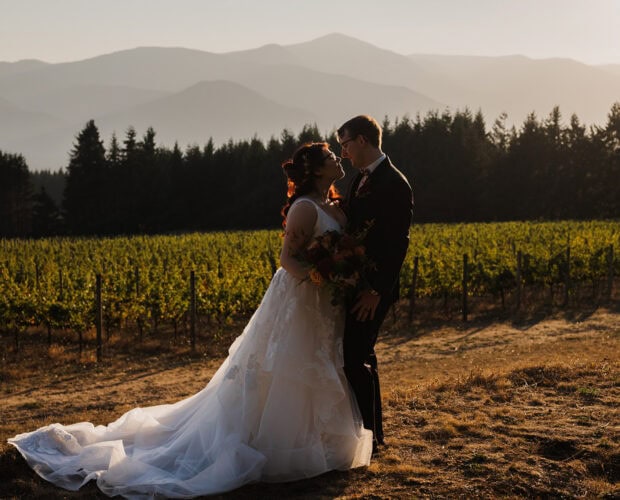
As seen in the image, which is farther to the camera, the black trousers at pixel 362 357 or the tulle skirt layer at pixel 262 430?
the black trousers at pixel 362 357

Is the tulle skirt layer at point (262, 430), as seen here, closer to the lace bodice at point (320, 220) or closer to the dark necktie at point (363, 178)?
the lace bodice at point (320, 220)

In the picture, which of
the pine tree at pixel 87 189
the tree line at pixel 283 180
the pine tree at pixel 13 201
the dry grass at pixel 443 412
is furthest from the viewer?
the pine tree at pixel 87 189

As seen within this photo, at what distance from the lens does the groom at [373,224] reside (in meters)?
4.43

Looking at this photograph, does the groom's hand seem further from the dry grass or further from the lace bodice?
the dry grass

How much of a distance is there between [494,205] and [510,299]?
37297 millimetres

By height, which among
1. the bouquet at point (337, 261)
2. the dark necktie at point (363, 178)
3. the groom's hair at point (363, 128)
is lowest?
the bouquet at point (337, 261)

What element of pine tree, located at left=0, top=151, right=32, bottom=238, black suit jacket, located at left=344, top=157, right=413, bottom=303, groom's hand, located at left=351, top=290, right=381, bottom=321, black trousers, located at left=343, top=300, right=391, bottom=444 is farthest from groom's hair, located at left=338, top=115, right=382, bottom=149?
pine tree, located at left=0, top=151, right=32, bottom=238

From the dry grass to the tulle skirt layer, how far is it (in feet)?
0.40

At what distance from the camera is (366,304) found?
4.40 meters

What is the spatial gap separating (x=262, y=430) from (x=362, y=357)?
0.79 meters

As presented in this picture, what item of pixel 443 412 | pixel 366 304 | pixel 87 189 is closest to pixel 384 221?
pixel 366 304

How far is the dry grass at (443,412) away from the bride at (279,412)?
0.43ft

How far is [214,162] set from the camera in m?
63.6

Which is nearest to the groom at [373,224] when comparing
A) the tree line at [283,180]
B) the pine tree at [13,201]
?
the tree line at [283,180]
